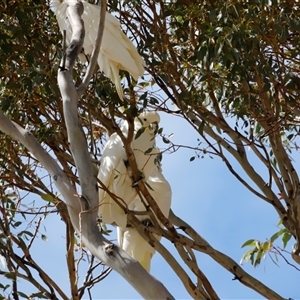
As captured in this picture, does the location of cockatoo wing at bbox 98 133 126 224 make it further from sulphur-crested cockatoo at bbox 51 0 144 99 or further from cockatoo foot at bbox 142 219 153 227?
sulphur-crested cockatoo at bbox 51 0 144 99

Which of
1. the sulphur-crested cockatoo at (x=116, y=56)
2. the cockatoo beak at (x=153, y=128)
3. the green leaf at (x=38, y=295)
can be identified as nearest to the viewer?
the sulphur-crested cockatoo at (x=116, y=56)

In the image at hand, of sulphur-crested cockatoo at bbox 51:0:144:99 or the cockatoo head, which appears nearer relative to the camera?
sulphur-crested cockatoo at bbox 51:0:144:99

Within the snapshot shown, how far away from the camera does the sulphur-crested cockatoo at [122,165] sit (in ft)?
10.5

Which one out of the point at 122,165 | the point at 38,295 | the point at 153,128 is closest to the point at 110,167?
the point at 122,165

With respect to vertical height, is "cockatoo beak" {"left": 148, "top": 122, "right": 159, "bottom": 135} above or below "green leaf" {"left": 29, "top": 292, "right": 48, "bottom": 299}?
above

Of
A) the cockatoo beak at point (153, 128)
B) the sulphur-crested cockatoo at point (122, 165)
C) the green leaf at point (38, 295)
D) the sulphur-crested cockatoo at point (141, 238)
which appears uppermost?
the cockatoo beak at point (153, 128)

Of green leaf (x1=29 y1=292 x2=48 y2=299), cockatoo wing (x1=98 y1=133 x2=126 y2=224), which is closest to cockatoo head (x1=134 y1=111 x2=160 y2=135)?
cockatoo wing (x1=98 y1=133 x2=126 y2=224)

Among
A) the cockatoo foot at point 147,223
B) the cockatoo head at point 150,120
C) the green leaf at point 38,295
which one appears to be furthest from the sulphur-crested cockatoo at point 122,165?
the green leaf at point 38,295

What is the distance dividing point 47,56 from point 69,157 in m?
0.53

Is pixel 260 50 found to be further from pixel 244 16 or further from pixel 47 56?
pixel 47 56

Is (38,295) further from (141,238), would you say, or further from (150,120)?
(150,120)

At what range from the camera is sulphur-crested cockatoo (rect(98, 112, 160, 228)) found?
3.21m

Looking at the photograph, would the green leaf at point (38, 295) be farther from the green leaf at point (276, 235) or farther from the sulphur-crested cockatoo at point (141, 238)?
the green leaf at point (276, 235)

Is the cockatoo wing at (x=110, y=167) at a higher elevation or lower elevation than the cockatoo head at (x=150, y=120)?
lower
